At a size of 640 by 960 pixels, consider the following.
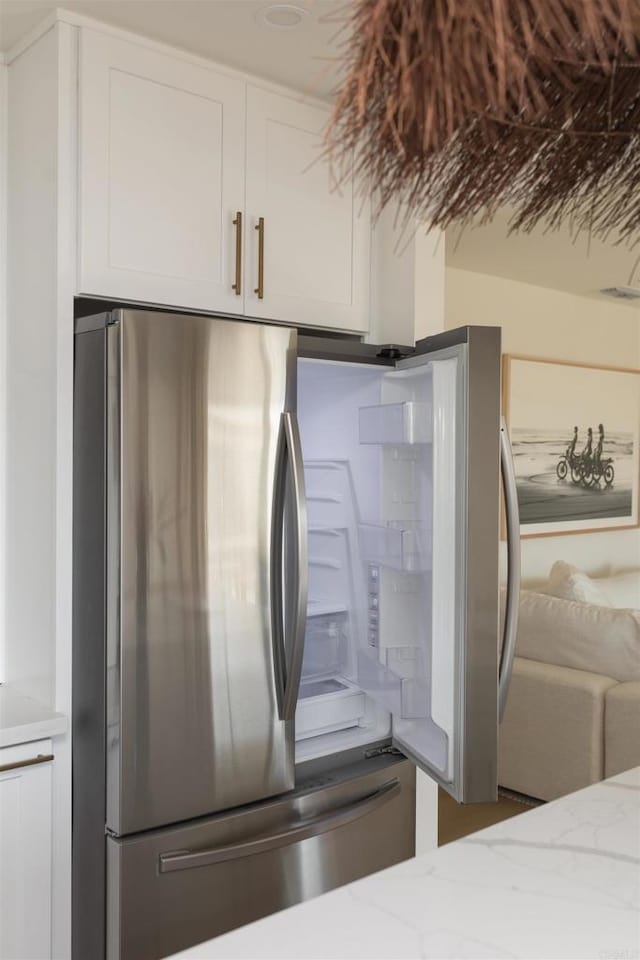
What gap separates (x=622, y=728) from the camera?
328 centimetres

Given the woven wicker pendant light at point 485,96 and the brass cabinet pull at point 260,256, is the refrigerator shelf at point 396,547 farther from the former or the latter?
the woven wicker pendant light at point 485,96

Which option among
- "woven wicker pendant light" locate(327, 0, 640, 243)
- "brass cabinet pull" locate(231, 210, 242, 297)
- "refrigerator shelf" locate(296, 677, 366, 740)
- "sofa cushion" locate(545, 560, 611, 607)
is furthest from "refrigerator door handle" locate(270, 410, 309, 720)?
"sofa cushion" locate(545, 560, 611, 607)

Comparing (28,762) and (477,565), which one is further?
(28,762)

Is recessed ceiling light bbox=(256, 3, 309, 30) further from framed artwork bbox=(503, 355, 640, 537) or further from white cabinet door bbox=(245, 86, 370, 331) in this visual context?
framed artwork bbox=(503, 355, 640, 537)

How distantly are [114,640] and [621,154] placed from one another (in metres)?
1.54

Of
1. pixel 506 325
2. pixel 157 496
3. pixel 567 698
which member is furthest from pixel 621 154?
pixel 506 325

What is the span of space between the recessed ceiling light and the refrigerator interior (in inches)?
32.1

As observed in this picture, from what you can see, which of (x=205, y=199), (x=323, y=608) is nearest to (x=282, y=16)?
(x=205, y=199)

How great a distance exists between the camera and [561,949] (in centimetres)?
98

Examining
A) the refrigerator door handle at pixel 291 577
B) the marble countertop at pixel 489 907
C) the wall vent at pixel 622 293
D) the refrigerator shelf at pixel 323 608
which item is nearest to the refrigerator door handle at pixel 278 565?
the refrigerator door handle at pixel 291 577

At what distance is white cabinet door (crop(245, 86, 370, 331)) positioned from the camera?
2480mm

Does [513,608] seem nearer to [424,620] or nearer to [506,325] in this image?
[424,620]

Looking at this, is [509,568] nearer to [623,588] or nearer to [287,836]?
[287,836]

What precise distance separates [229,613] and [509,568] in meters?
0.71
